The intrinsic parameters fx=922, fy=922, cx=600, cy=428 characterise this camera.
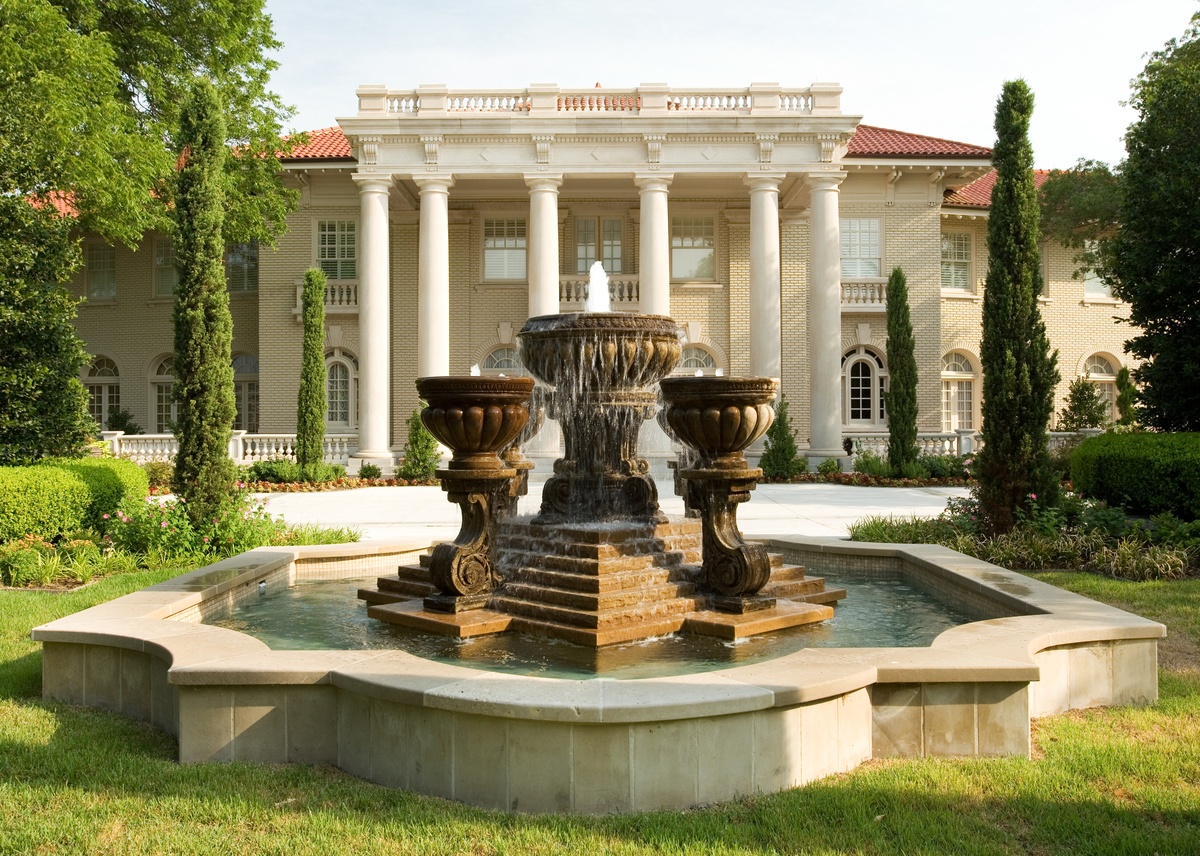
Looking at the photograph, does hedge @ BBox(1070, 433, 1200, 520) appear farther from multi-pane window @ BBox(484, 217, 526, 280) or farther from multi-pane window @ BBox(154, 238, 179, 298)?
multi-pane window @ BBox(154, 238, 179, 298)

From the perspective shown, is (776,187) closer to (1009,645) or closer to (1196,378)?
(1196,378)

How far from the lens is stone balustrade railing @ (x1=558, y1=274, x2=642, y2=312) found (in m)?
29.6

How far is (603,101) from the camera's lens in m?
26.8

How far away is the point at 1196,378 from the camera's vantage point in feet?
44.0

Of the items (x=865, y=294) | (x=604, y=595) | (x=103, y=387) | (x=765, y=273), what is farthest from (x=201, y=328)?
(x=103, y=387)

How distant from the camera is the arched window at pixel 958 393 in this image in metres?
32.4

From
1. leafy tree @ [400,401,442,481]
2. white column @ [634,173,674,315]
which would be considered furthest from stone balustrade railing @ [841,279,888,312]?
leafy tree @ [400,401,442,481]

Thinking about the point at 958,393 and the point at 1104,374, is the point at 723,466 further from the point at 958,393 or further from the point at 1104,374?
the point at 1104,374

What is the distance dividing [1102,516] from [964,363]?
22916 millimetres

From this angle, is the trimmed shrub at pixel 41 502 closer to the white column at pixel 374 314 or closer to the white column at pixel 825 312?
the white column at pixel 374 314

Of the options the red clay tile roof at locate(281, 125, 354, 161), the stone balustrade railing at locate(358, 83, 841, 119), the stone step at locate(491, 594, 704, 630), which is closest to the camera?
the stone step at locate(491, 594, 704, 630)

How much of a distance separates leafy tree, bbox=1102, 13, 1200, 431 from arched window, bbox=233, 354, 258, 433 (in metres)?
26.5

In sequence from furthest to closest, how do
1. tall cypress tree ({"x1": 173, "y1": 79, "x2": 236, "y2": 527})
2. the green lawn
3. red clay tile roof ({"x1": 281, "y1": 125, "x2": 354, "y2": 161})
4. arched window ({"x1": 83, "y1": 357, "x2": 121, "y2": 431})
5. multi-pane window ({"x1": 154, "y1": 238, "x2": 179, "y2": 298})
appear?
arched window ({"x1": 83, "y1": 357, "x2": 121, "y2": 431}) → multi-pane window ({"x1": 154, "y1": 238, "x2": 179, "y2": 298}) → red clay tile roof ({"x1": 281, "y1": 125, "x2": 354, "y2": 161}) → tall cypress tree ({"x1": 173, "y1": 79, "x2": 236, "y2": 527}) → the green lawn

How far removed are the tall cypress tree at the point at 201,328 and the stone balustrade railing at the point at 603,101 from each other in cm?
1516
